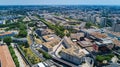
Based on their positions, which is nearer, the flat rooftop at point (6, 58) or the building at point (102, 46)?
the flat rooftop at point (6, 58)

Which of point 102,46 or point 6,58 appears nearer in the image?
point 6,58

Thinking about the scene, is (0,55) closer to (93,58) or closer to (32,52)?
(32,52)

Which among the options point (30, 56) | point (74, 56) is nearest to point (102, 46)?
point (74, 56)

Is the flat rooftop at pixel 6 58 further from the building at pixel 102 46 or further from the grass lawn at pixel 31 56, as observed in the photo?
the building at pixel 102 46

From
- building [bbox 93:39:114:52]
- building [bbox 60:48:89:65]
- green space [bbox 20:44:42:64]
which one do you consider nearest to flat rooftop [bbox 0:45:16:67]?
green space [bbox 20:44:42:64]

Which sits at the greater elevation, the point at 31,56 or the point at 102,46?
the point at 102,46

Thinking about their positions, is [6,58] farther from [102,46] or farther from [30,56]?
[102,46]

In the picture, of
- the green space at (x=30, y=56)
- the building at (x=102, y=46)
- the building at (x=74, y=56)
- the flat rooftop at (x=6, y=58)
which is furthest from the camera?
the building at (x=102, y=46)

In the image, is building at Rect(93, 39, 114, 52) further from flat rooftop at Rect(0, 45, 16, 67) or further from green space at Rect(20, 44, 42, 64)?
flat rooftop at Rect(0, 45, 16, 67)

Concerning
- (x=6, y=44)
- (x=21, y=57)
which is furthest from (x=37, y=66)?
(x=6, y=44)

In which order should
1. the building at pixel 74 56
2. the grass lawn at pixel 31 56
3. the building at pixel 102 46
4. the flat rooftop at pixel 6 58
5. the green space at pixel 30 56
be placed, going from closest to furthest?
the flat rooftop at pixel 6 58
the building at pixel 74 56
the grass lawn at pixel 31 56
the green space at pixel 30 56
the building at pixel 102 46

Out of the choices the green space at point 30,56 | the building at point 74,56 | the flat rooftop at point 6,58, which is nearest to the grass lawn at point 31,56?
the green space at point 30,56
